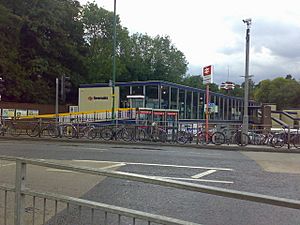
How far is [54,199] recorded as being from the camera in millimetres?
3586

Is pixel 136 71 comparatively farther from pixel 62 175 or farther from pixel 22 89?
pixel 62 175

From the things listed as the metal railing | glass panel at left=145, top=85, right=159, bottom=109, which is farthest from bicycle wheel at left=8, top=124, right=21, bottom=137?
the metal railing

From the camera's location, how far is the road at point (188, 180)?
19.2 ft

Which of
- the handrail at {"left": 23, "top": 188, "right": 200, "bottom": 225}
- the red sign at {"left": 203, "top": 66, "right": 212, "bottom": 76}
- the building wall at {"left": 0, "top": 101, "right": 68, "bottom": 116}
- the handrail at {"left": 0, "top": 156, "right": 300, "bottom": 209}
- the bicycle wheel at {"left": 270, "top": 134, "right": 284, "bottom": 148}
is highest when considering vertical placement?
the red sign at {"left": 203, "top": 66, "right": 212, "bottom": 76}

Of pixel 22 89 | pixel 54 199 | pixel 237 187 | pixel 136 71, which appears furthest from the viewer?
pixel 136 71

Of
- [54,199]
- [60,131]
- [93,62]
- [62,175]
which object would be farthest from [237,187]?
[93,62]

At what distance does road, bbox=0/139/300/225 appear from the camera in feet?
19.2

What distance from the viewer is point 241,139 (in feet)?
65.3

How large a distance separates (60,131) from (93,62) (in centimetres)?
3412

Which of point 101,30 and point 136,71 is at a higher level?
point 101,30

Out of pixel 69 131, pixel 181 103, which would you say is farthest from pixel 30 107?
pixel 69 131

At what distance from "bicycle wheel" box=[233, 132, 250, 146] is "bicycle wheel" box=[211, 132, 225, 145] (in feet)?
2.19

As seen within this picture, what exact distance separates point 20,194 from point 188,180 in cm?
577

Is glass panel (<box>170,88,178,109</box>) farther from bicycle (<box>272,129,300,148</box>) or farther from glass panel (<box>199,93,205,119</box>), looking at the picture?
bicycle (<box>272,129,300,148</box>)
